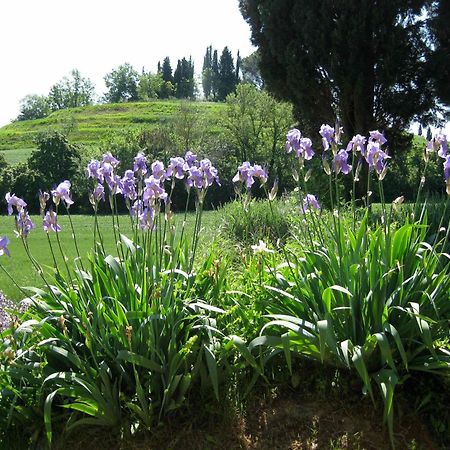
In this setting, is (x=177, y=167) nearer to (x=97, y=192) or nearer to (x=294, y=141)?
(x=97, y=192)

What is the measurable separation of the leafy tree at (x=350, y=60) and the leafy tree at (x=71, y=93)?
73523mm

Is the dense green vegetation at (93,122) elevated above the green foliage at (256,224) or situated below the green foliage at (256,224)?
above

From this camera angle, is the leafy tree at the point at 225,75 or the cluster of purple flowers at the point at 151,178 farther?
the leafy tree at the point at 225,75

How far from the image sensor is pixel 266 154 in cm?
2972

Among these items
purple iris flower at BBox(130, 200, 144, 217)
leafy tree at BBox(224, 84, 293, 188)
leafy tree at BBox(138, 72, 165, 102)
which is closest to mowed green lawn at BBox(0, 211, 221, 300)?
purple iris flower at BBox(130, 200, 144, 217)

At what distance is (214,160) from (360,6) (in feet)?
54.0

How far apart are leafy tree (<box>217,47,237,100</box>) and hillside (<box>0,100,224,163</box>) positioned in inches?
782

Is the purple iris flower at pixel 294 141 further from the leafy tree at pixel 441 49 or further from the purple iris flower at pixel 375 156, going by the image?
the leafy tree at pixel 441 49

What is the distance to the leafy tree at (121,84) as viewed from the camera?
84.4 meters

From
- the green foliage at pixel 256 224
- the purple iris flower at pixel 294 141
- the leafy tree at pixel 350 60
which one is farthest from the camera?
the leafy tree at pixel 350 60

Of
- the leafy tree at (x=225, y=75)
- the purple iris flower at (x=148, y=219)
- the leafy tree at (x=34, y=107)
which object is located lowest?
the purple iris flower at (x=148, y=219)

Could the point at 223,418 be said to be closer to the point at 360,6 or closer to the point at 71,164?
the point at 360,6

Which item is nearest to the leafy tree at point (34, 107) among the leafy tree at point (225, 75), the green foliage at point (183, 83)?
the green foliage at point (183, 83)

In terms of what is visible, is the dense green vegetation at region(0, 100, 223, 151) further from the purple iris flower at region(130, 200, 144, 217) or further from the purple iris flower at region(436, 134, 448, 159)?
the purple iris flower at region(436, 134, 448, 159)
